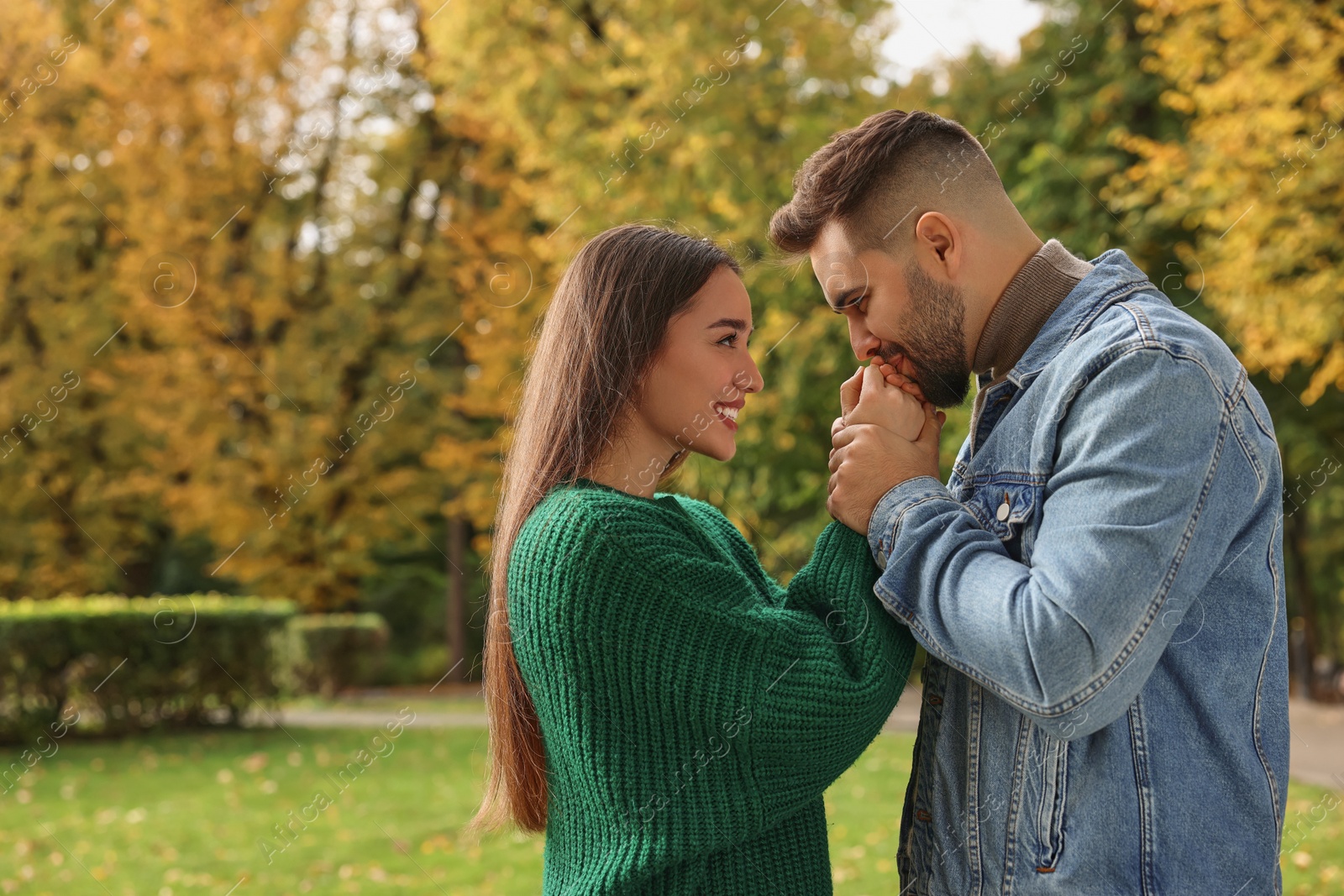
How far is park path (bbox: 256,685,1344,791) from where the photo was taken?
27.4 ft

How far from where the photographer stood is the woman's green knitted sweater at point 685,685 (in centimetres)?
187

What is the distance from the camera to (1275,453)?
183 centimetres

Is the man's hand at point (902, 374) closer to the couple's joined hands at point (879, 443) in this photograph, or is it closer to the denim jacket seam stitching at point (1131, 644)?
the couple's joined hands at point (879, 443)

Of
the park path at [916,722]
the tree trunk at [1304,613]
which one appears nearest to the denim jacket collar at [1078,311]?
the park path at [916,722]

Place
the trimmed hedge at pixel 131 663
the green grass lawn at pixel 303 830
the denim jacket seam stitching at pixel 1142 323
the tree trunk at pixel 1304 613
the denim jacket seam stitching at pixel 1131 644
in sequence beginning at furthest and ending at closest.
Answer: the tree trunk at pixel 1304 613
the trimmed hedge at pixel 131 663
the green grass lawn at pixel 303 830
the denim jacket seam stitching at pixel 1142 323
the denim jacket seam stitching at pixel 1131 644

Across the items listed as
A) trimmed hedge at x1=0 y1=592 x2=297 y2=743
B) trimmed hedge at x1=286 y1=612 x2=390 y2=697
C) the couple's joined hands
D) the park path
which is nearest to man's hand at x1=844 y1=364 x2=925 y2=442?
the couple's joined hands

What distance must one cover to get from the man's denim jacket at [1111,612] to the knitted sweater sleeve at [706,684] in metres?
0.14

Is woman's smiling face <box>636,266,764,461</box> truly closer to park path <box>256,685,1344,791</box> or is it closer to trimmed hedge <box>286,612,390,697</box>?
park path <box>256,685,1344,791</box>

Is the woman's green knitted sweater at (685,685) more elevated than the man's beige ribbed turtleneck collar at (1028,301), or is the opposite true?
the man's beige ribbed turtleneck collar at (1028,301)

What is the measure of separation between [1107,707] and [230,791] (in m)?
8.24

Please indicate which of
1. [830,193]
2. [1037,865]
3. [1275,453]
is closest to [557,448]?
[830,193]

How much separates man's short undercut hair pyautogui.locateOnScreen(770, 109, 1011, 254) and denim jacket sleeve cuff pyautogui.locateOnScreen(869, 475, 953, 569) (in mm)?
437

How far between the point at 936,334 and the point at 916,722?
974cm

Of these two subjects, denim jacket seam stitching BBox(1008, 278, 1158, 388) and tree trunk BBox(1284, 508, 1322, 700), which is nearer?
denim jacket seam stitching BBox(1008, 278, 1158, 388)
